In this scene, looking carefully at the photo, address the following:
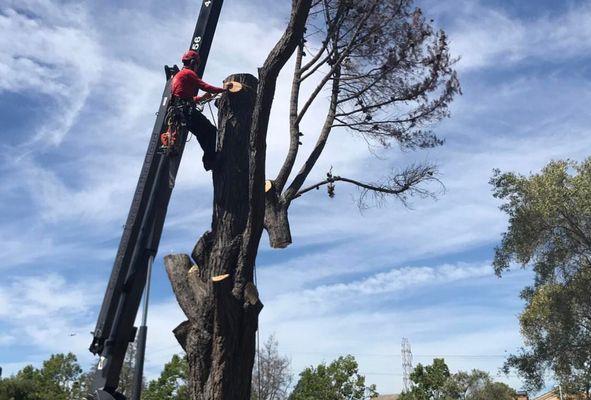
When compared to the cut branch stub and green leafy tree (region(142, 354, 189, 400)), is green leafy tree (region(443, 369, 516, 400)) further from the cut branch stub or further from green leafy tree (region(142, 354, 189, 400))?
the cut branch stub

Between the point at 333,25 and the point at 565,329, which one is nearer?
the point at 333,25

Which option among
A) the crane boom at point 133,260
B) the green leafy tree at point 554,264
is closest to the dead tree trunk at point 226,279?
the crane boom at point 133,260

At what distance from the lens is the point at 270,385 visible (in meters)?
30.5

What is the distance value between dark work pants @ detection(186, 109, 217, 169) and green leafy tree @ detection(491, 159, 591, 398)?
1282 centimetres

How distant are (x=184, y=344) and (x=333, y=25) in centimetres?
532

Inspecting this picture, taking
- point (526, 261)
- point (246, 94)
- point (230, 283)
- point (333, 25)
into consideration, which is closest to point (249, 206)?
point (230, 283)

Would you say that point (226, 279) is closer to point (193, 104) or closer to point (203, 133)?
point (203, 133)

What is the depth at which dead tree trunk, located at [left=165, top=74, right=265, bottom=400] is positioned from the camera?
19.5 feet

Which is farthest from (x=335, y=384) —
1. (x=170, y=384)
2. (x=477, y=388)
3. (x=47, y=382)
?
(x=477, y=388)

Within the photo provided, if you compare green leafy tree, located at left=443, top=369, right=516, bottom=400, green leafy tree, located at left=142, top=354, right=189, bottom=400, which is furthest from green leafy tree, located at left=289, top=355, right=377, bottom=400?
green leafy tree, located at left=443, top=369, right=516, bottom=400

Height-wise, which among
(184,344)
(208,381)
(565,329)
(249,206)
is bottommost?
(208,381)

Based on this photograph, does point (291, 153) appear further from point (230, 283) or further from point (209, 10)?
point (230, 283)

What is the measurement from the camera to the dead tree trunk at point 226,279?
5.94 m

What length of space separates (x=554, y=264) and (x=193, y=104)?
44.9ft
